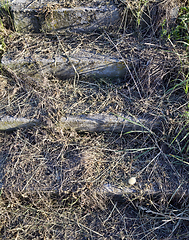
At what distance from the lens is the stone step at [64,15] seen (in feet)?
8.07

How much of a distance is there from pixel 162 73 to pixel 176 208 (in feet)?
4.93

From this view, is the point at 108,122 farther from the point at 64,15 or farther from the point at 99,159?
the point at 64,15

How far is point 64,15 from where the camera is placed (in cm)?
249

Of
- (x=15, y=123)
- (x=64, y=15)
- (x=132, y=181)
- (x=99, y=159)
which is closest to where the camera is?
(x=132, y=181)

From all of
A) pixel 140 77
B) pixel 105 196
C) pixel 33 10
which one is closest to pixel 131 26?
pixel 140 77

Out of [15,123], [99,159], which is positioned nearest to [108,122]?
[99,159]

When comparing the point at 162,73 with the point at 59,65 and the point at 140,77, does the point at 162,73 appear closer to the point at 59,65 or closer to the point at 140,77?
the point at 140,77

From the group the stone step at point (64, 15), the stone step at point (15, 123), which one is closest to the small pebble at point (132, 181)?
the stone step at point (15, 123)

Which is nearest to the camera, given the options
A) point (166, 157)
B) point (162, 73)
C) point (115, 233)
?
point (115, 233)

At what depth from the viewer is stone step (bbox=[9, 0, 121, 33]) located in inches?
96.9

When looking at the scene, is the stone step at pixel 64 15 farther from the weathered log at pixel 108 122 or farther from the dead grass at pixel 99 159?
the weathered log at pixel 108 122

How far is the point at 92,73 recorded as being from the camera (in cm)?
251

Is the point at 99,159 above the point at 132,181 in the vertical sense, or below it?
above

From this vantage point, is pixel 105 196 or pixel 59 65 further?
pixel 59 65
